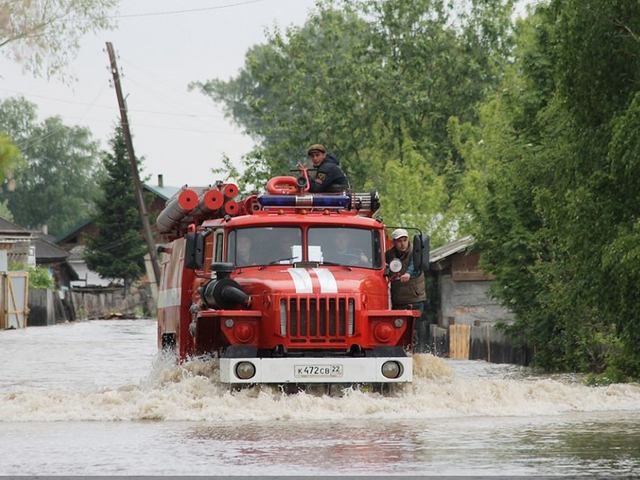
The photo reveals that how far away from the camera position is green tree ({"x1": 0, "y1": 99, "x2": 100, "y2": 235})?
549 ft

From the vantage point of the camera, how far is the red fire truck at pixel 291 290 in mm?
19844

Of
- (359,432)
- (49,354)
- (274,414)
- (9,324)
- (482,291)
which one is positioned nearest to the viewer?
(359,432)

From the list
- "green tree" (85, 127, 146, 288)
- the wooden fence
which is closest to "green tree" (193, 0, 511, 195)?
"green tree" (85, 127, 146, 288)

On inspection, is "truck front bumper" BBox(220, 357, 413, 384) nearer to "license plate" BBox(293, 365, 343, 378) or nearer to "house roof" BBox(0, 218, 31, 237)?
"license plate" BBox(293, 365, 343, 378)

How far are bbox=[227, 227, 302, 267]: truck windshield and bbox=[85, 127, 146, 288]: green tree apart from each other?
82.2 meters

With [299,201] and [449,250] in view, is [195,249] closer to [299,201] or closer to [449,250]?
[299,201]

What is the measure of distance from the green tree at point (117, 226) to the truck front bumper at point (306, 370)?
84.2 meters

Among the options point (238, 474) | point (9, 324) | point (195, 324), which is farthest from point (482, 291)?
point (238, 474)

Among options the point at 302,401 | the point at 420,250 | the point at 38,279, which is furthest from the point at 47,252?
the point at 302,401

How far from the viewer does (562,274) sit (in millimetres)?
32750

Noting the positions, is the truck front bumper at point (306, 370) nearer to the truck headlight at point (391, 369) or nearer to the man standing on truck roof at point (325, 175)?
the truck headlight at point (391, 369)

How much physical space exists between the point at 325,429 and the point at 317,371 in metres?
2.50

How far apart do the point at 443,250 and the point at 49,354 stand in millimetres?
13829

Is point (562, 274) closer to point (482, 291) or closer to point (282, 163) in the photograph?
point (482, 291)
